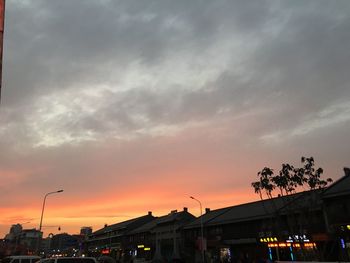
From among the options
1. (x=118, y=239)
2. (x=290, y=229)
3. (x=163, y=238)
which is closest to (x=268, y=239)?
(x=290, y=229)

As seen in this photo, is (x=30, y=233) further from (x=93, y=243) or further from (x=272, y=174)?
(x=272, y=174)

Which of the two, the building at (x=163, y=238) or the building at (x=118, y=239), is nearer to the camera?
the building at (x=163, y=238)

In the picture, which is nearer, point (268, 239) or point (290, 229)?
point (290, 229)

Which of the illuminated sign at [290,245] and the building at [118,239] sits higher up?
the building at [118,239]

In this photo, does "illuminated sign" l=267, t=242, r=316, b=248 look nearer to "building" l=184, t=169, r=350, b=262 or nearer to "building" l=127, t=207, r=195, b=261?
"building" l=184, t=169, r=350, b=262

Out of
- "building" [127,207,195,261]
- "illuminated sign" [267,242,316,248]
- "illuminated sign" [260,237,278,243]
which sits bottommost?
"illuminated sign" [267,242,316,248]

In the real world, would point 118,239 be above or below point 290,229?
above

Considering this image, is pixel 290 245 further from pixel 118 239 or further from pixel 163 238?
pixel 118 239

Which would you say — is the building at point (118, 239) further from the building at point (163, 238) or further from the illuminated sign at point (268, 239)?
the illuminated sign at point (268, 239)

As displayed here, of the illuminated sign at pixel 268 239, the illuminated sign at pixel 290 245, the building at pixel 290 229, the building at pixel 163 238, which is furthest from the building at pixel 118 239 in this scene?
the illuminated sign at pixel 290 245

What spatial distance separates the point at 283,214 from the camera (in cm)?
4278

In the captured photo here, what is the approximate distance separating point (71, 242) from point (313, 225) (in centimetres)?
6376

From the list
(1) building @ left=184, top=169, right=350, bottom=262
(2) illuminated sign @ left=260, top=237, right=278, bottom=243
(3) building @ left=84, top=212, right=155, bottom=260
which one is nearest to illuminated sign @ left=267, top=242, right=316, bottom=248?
(1) building @ left=184, top=169, right=350, bottom=262

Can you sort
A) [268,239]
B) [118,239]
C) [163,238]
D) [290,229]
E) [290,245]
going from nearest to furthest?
[290,229], [290,245], [268,239], [163,238], [118,239]
